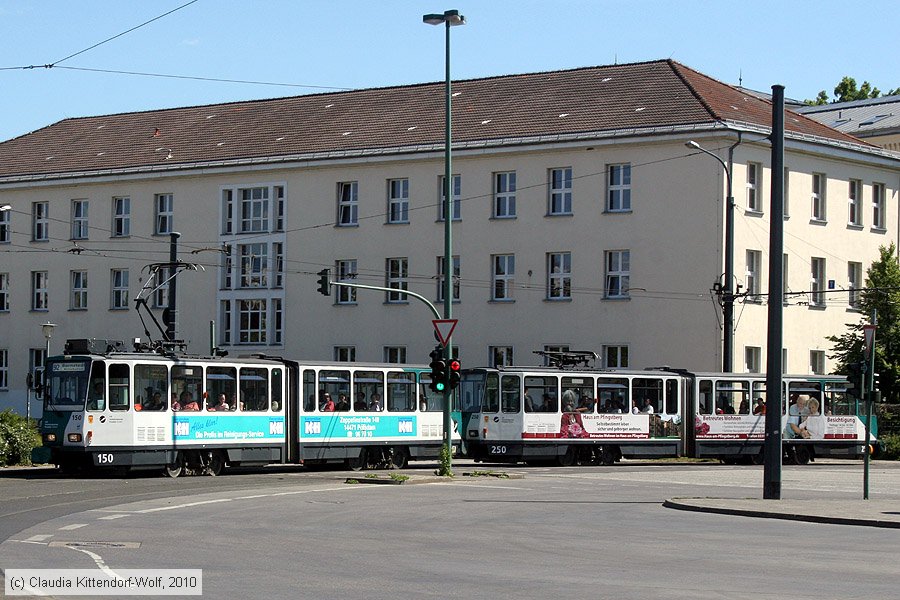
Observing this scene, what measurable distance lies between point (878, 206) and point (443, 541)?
47.8m

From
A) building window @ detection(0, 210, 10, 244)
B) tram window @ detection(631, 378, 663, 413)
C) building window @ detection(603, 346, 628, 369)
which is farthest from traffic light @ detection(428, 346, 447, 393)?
building window @ detection(0, 210, 10, 244)

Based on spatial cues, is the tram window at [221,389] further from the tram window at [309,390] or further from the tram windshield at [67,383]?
the tram windshield at [67,383]

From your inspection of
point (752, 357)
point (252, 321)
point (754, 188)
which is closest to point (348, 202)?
point (252, 321)

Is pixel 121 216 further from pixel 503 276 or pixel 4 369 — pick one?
pixel 503 276

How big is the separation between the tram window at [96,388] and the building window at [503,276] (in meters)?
27.3

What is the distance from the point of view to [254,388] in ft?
117

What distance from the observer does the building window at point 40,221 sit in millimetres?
68312

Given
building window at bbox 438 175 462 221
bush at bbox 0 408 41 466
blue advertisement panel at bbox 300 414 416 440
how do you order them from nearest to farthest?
bush at bbox 0 408 41 466 < blue advertisement panel at bbox 300 414 416 440 < building window at bbox 438 175 462 221

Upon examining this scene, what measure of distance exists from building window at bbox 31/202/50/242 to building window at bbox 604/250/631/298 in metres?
26.2

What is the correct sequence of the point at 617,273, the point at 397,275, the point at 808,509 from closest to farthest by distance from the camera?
the point at 808,509, the point at 617,273, the point at 397,275

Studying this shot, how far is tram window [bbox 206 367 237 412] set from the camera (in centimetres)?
3481

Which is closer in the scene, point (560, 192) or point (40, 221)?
point (560, 192)

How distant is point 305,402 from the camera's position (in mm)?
36469

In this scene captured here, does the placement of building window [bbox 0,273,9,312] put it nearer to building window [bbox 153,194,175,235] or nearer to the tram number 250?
building window [bbox 153,194,175,235]
